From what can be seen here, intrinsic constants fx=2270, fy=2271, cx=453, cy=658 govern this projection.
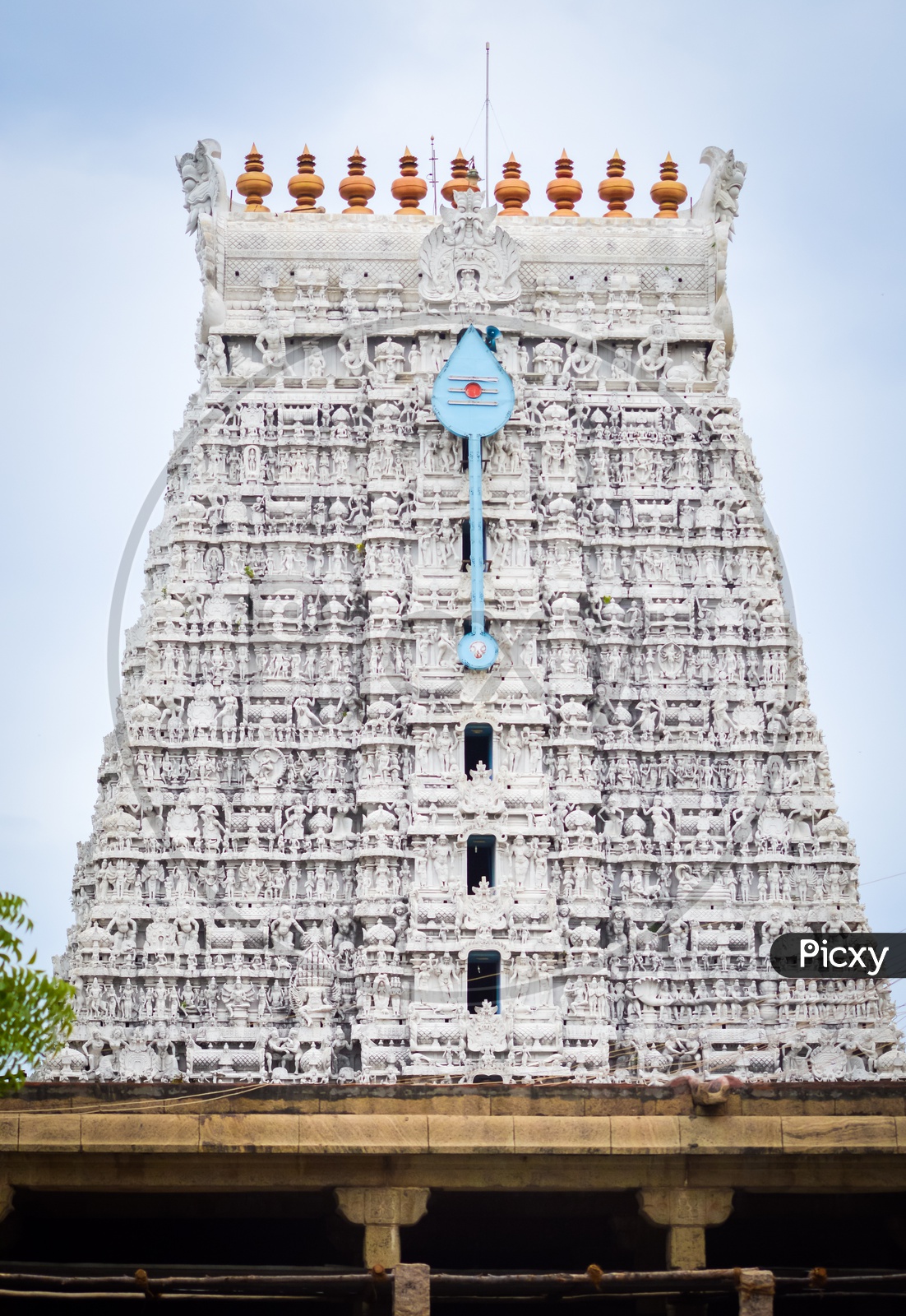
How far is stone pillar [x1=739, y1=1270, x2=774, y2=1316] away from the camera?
1059 inches

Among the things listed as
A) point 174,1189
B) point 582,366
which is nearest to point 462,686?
point 582,366

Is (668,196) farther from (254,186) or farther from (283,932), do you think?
(283,932)

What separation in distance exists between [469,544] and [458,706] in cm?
391

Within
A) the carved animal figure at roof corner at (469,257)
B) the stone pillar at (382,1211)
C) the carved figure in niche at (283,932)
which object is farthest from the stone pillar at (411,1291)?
the carved animal figure at roof corner at (469,257)

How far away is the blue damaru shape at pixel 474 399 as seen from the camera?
45.7m

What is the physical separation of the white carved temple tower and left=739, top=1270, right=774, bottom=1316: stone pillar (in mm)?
14389

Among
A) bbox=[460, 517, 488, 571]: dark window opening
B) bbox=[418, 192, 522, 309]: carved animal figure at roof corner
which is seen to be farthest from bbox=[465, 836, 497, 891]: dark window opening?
bbox=[418, 192, 522, 309]: carved animal figure at roof corner

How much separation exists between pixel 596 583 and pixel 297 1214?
18757 millimetres

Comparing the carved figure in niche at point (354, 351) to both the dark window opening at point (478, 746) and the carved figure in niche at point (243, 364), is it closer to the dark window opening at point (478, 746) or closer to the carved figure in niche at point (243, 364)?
the carved figure in niche at point (243, 364)

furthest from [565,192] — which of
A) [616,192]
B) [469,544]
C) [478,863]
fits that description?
[478,863]

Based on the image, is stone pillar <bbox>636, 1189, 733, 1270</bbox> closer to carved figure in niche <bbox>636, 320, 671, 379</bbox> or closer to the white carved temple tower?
the white carved temple tower

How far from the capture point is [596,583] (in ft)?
152

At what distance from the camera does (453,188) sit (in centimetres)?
5162

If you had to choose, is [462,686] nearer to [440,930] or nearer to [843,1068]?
[440,930]
